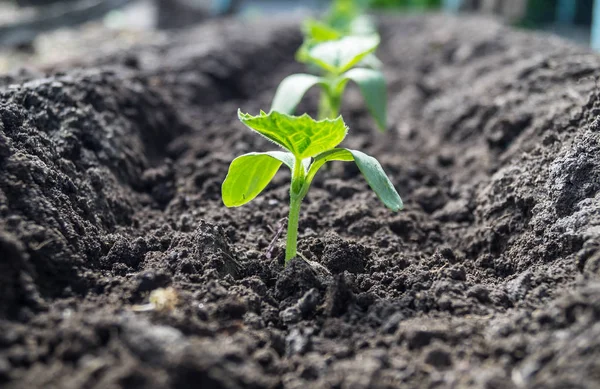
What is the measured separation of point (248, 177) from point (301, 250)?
12.9 inches

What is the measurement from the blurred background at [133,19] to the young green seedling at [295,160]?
10.9 feet

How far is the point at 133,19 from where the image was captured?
1015 cm

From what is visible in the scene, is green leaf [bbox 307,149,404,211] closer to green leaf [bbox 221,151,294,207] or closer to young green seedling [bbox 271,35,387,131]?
green leaf [bbox 221,151,294,207]

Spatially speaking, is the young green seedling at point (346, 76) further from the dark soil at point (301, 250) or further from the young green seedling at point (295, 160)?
the young green seedling at point (295, 160)

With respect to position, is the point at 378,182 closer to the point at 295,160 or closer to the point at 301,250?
the point at 295,160

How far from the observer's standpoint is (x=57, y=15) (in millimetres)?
6930

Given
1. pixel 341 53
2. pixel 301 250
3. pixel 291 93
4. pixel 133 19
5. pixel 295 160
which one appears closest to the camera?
pixel 295 160

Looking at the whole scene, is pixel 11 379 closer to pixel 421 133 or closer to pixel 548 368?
pixel 548 368

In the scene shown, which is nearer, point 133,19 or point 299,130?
point 299,130

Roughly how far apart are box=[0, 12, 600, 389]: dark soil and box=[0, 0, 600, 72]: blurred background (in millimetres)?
2303

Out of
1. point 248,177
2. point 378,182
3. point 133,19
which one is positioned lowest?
point 378,182

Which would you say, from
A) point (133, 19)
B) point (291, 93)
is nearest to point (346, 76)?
point (291, 93)

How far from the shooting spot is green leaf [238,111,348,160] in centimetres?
163

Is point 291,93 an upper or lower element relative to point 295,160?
upper
